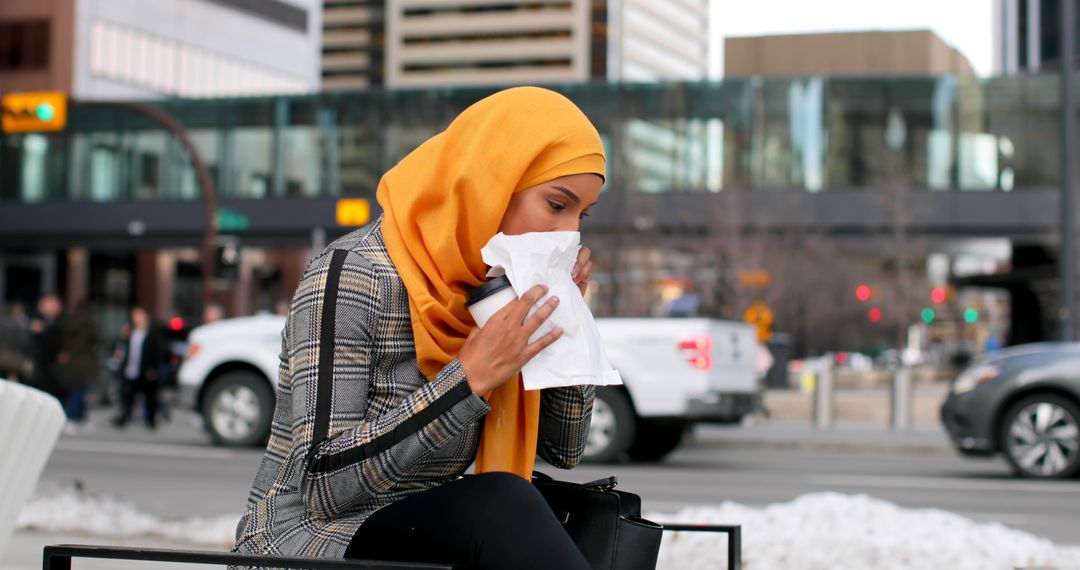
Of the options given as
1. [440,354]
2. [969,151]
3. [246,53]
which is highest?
[246,53]

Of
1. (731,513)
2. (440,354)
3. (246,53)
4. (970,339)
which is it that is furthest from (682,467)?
(970,339)

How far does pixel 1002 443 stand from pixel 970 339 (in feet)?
327

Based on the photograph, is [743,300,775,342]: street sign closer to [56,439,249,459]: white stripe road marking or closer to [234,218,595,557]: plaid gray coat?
[56,439,249,459]: white stripe road marking

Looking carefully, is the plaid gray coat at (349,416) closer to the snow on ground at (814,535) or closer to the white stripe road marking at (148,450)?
the snow on ground at (814,535)

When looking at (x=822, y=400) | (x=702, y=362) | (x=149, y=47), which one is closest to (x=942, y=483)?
(x=702, y=362)

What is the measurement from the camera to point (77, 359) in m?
17.6

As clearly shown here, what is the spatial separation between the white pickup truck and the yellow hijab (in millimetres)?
9806

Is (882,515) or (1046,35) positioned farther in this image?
(1046,35)

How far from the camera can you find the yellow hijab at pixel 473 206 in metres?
2.20

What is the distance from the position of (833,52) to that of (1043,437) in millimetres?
8642

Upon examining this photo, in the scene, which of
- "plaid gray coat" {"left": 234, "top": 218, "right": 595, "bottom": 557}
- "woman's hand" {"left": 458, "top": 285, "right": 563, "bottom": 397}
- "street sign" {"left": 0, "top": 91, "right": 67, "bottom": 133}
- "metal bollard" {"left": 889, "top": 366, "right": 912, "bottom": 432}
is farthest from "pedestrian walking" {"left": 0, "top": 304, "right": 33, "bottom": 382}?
"woman's hand" {"left": 458, "top": 285, "right": 563, "bottom": 397}

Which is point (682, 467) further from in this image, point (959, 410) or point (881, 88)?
point (881, 88)

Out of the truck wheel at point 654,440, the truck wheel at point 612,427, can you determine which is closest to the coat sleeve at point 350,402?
the truck wheel at point 612,427

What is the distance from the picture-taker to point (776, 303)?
34.9 meters
